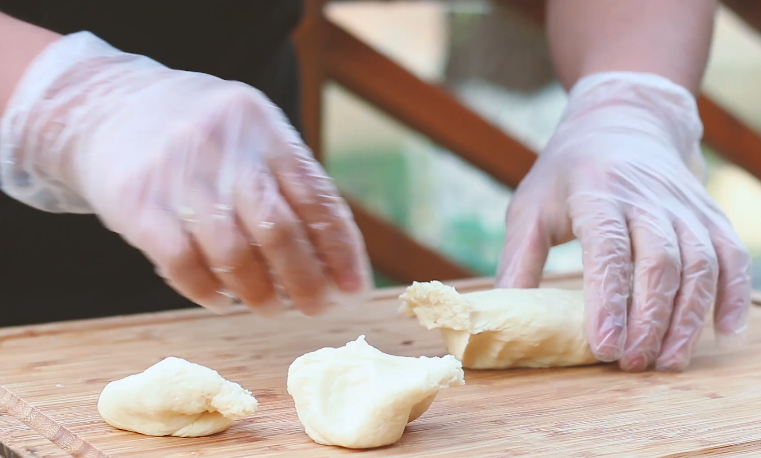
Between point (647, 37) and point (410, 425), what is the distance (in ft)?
2.99

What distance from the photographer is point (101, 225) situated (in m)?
1.81

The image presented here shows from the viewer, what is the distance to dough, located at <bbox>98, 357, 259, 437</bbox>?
1.09 meters

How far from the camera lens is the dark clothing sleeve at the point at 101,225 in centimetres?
175

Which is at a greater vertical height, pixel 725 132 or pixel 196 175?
pixel 196 175

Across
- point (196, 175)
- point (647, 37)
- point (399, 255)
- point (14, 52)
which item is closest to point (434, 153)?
point (399, 255)

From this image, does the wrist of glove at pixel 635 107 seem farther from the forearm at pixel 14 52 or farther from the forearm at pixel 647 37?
the forearm at pixel 14 52

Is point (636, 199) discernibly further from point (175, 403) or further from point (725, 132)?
point (725, 132)

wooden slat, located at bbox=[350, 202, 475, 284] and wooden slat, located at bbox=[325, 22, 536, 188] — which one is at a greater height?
wooden slat, located at bbox=[325, 22, 536, 188]

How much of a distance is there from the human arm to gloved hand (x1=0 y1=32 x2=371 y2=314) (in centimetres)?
42

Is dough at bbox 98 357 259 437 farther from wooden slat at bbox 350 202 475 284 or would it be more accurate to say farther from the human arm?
wooden slat at bbox 350 202 475 284

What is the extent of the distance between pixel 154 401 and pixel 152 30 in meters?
0.92

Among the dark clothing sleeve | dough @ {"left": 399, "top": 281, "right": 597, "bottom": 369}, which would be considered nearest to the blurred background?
the dark clothing sleeve

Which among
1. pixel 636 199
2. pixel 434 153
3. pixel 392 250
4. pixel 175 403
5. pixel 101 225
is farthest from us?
pixel 434 153

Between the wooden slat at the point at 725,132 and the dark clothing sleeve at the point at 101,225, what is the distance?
1.68 meters
